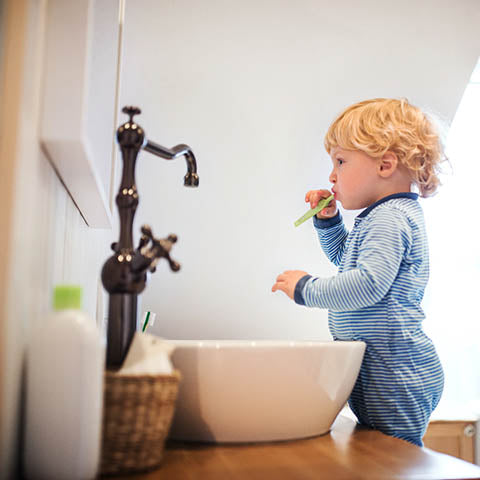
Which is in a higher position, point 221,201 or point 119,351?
point 221,201

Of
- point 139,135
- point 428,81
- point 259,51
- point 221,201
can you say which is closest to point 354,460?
point 139,135

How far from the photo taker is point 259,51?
1.73 meters

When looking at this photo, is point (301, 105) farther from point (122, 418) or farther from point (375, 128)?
point (122, 418)

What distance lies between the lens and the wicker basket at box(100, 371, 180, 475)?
0.54 m

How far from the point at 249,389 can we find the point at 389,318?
0.31m

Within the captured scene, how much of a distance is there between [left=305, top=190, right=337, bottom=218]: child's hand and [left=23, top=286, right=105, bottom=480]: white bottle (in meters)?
0.83

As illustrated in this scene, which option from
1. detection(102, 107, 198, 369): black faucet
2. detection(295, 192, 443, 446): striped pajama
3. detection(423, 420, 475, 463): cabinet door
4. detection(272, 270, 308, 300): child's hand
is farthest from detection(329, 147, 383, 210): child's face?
detection(423, 420, 475, 463): cabinet door

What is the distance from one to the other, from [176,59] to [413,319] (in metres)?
1.15

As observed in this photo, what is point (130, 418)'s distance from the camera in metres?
0.54

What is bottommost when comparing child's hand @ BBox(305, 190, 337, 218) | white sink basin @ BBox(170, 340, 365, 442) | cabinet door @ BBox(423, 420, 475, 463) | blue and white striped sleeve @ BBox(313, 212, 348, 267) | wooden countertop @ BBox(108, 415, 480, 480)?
cabinet door @ BBox(423, 420, 475, 463)

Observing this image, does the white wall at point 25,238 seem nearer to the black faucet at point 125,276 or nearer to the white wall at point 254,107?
the black faucet at point 125,276

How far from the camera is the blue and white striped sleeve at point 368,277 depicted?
844 millimetres

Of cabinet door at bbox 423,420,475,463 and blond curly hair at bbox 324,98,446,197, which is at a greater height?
blond curly hair at bbox 324,98,446,197

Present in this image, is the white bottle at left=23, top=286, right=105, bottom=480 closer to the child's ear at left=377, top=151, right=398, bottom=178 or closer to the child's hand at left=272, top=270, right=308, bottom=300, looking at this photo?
the child's hand at left=272, top=270, right=308, bottom=300
